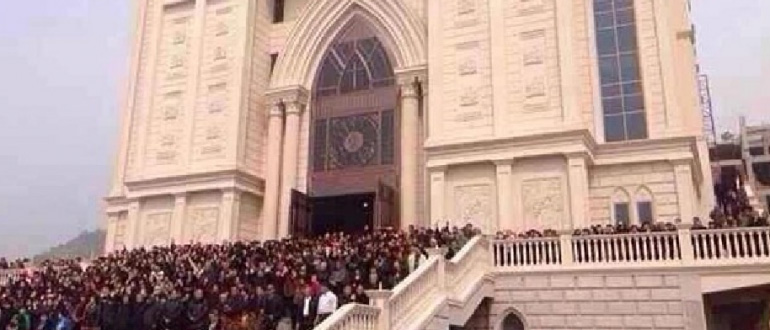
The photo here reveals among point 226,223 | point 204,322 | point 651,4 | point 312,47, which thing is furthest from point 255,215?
point 651,4

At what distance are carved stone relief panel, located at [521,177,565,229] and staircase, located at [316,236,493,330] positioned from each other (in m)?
3.06

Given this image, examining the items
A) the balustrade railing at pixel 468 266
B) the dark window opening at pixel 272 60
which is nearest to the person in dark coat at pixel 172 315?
the balustrade railing at pixel 468 266

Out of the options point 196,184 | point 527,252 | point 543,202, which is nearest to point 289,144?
point 196,184

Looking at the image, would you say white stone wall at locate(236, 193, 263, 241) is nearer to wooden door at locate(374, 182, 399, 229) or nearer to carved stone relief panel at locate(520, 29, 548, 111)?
wooden door at locate(374, 182, 399, 229)

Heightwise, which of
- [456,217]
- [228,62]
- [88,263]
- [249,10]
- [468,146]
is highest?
[249,10]

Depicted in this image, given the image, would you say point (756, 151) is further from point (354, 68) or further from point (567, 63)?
point (354, 68)

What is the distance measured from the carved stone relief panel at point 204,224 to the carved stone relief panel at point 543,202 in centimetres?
883

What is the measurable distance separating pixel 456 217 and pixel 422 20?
642 centimetres

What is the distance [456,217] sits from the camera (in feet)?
56.1

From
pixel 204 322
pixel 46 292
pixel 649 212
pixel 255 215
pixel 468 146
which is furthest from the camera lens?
pixel 255 215

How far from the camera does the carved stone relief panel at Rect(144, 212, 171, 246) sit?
20.5 meters

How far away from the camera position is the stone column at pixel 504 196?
1645 cm

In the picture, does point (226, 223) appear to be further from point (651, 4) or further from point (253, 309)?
point (651, 4)

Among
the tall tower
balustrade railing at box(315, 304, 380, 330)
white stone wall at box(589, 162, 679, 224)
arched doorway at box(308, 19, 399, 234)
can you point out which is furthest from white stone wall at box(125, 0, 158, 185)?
balustrade railing at box(315, 304, 380, 330)
